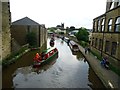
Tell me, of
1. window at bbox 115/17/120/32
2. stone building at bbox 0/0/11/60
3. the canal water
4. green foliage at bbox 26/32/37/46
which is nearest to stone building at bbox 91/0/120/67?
window at bbox 115/17/120/32

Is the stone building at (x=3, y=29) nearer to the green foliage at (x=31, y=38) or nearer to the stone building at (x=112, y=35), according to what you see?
the stone building at (x=112, y=35)

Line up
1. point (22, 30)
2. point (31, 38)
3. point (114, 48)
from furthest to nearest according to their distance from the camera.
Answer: point (22, 30)
point (31, 38)
point (114, 48)

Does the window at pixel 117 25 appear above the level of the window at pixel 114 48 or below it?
above

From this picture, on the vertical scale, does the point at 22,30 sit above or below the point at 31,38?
above

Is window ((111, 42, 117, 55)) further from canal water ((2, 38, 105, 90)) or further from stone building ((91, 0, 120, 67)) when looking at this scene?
canal water ((2, 38, 105, 90))

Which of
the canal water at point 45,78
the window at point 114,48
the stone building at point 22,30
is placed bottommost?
the canal water at point 45,78

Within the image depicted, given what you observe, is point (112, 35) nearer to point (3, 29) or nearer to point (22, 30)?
point (3, 29)

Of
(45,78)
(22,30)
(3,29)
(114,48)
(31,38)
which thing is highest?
(22,30)

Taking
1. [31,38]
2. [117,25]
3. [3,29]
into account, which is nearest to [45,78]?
[3,29]

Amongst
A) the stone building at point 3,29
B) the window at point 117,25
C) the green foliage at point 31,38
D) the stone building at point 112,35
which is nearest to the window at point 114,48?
the stone building at point 112,35

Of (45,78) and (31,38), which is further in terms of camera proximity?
(31,38)

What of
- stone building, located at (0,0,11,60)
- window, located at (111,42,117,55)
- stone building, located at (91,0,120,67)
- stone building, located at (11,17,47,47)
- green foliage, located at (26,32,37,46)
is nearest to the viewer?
stone building, located at (91,0,120,67)

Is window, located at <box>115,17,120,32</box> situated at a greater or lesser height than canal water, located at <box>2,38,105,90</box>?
greater

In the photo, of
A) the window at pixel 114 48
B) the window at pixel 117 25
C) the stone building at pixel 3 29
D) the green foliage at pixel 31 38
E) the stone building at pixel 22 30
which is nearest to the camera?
the window at pixel 117 25
